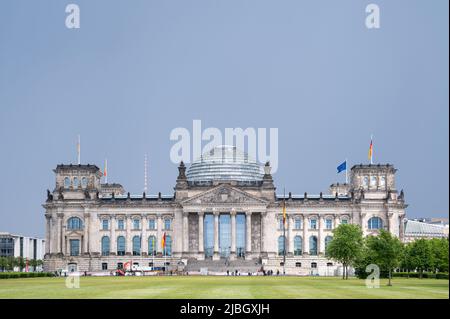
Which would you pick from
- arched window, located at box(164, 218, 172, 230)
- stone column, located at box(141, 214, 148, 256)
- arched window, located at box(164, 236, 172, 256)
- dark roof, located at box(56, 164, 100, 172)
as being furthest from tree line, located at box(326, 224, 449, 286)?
dark roof, located at box(56, 164, 100, 172)

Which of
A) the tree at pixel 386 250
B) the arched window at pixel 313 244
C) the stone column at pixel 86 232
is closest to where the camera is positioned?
the tree at pixel 386 250

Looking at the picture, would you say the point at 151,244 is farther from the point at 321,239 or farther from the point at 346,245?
the point at 346,245

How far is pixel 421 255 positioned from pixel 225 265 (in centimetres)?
5125

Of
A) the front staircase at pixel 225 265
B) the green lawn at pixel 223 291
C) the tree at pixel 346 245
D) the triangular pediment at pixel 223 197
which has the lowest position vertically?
the front staircase at pixel 225 265

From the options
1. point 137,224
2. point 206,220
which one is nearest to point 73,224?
point 137,224

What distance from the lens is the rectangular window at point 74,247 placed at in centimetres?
17988

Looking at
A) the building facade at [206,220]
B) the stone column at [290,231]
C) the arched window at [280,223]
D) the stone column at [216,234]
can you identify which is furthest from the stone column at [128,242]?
the stone column at [290,231]

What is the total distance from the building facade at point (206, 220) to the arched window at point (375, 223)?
0.76 ft

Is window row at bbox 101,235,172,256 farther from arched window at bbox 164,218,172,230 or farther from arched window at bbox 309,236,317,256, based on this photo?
arched window at bbox 309,236,317,256

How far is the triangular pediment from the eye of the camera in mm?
179250

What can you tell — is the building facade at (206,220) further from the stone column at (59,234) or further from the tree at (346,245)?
the tree at (346,245)

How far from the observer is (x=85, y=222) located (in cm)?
18062
